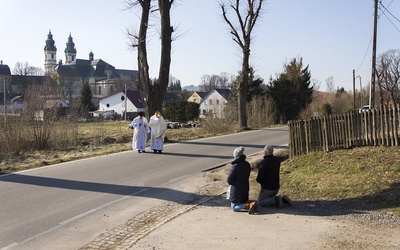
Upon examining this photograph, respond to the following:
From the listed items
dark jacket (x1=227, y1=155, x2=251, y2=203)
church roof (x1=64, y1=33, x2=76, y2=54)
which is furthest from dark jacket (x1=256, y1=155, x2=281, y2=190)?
church roof (x1=64, y1=33, x2=76, y2=54)

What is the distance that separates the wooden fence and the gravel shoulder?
4462 mm

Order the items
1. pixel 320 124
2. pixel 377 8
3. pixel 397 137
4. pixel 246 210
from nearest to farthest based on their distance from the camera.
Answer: pixel 246 210 → pixel 397 137 → pixel 320 124 → pixel 377 8

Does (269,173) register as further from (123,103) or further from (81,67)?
(81,67)

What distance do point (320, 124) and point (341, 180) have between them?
12.9 feet

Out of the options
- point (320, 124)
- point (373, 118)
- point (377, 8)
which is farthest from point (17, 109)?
point (377, 8)

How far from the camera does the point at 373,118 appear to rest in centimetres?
1213

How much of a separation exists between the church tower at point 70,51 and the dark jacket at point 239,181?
176599mm

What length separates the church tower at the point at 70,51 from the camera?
17512 centimetres

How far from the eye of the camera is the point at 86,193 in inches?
383

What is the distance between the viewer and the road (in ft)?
22.8

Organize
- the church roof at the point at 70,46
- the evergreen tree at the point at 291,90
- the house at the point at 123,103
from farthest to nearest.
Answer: the church roof at the point at 70,46 < the house at the point at 123,103 < the evergreen tree at the point at 291,90

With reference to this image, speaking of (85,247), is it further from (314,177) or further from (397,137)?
(397,137)

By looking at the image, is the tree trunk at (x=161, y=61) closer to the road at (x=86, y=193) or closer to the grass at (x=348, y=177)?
the road at (x=86, y=193)

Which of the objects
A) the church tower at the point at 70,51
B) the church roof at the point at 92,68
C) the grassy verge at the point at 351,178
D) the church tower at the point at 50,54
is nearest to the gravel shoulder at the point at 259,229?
the grassy verge at the point at 351,178
